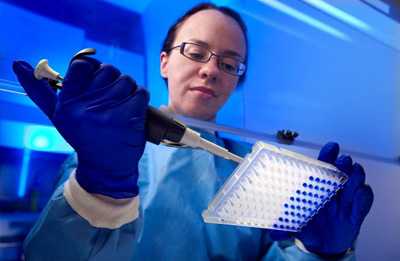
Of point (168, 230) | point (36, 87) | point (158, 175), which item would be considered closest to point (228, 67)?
point (158, 175)

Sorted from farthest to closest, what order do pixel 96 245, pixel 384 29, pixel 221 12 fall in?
pixel 384 29 < pixel 221 12 < pixel 96 245

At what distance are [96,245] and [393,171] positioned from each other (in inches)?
47.2

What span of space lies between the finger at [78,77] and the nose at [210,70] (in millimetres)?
487

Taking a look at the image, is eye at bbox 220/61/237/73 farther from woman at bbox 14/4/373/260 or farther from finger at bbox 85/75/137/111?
finger at bbox 85/75/137/111

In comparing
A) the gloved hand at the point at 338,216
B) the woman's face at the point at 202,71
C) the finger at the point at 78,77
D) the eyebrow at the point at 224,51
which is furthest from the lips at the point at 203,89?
the finger at the point at 78,77

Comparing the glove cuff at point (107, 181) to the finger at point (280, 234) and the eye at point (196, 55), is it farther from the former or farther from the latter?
the eye at point (196, 55)

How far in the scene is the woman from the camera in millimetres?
487

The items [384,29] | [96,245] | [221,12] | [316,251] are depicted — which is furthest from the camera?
[384,29]

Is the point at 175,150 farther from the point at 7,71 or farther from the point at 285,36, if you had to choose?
the point at 285,36

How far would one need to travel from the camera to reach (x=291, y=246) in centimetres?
78

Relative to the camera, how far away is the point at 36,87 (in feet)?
1.63

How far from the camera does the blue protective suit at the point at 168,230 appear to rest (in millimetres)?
561

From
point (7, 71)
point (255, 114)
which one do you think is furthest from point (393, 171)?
point (7, 71)

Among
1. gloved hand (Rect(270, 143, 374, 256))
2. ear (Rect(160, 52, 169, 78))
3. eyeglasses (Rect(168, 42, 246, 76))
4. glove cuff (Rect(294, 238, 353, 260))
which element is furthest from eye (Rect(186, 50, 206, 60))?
glove cuff (Rect(294, 238, 353, 260))
